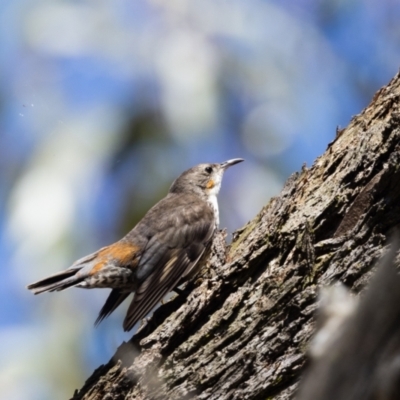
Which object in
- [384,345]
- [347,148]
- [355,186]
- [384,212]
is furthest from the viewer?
[347,148]

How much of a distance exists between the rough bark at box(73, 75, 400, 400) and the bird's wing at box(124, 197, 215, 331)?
0.88 metres

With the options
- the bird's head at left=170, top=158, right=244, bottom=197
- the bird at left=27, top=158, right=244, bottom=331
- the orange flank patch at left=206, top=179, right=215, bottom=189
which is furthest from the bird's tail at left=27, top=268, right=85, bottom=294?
the orange flank patch at left=206, top=179, right=215, bottom=189

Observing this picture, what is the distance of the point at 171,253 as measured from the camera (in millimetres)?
5836

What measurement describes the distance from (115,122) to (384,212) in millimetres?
2936

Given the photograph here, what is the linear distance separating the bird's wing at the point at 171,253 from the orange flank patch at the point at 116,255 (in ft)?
0.30

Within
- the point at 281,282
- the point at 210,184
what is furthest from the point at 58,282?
the point at 281,282

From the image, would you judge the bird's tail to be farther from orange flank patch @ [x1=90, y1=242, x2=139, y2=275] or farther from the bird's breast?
the bird's breast

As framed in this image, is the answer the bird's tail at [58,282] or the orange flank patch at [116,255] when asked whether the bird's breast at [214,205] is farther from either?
the bird's tail at [58,282]

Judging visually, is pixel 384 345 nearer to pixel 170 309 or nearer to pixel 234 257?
pixel 234 257

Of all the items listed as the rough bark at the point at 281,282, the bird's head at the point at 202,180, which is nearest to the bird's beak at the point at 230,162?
the bird's head at the point at 202,180

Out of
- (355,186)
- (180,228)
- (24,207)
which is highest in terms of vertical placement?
(24,207)

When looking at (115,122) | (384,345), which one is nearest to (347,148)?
(384,345)

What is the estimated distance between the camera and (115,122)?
6.06 m

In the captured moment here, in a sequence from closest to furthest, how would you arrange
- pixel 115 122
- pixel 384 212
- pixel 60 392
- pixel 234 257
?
pixel 384 212, pixel 234 257, pixel 60 392, pixel 115 122
